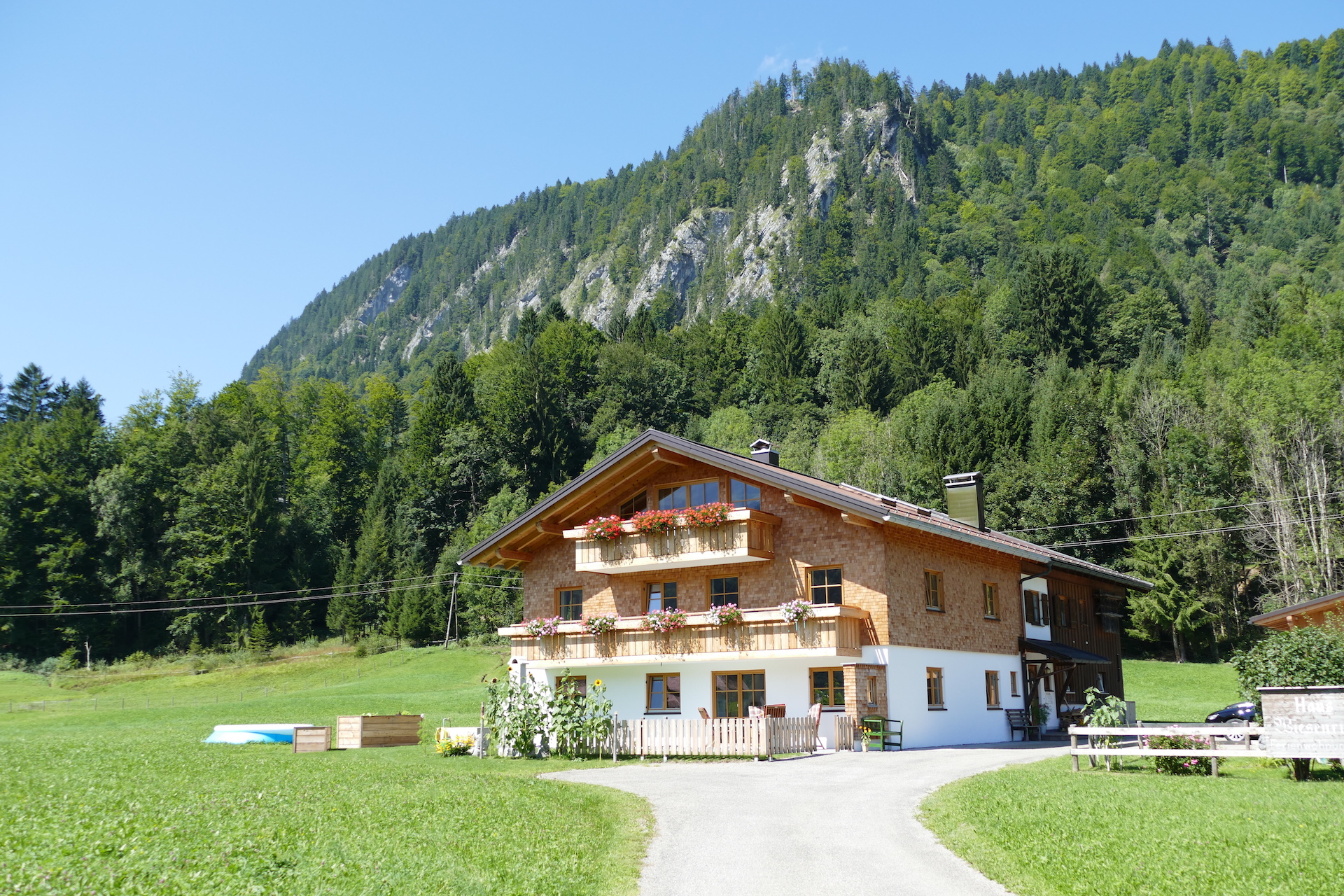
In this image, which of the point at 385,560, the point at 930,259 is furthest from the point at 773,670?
the point at 930,259

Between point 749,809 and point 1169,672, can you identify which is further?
point 1169,672

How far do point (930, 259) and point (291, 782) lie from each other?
433 ft

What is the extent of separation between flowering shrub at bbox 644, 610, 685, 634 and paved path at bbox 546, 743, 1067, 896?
713cm

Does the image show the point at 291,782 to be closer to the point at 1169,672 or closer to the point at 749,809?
the point at 749,809

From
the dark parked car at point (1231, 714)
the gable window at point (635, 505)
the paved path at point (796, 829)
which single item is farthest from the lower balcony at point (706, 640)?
the dark parked car at point (1231, 714)

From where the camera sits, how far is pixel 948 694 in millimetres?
30438

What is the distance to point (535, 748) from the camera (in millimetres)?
25438

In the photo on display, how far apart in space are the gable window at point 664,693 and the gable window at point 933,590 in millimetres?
7617

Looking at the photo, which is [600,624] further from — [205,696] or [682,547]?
[205,696]

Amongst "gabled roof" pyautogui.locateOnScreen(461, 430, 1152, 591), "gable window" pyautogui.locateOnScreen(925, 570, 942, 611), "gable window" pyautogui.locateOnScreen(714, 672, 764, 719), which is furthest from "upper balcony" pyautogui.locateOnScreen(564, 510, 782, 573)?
"gable window" pyautogui.locateOnScreen(925, 570, 942, 611)

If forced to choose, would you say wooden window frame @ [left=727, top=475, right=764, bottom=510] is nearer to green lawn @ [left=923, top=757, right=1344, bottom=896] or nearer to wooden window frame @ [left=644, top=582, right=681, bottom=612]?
wooden window frame @ [left=644, top=582, right=681, bottom=612]

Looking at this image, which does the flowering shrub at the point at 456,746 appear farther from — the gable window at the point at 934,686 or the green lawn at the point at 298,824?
the gable window at the point at 934,686

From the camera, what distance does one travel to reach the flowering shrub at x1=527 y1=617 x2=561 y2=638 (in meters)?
31.7

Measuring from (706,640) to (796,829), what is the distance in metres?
16.3
